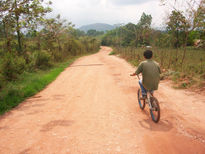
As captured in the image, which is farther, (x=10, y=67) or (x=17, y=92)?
(x=10, y=67)

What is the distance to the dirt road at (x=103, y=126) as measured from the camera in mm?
3029

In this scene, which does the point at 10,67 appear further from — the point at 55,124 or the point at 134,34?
the point at 134,34

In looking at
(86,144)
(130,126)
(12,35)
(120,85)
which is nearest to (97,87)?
(120,85)

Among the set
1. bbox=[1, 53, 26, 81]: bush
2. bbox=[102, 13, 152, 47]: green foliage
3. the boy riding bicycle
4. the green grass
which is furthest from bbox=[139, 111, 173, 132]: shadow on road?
bbox=[102, 13, 152, 47]: green foliage

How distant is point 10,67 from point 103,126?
5690 millimetres

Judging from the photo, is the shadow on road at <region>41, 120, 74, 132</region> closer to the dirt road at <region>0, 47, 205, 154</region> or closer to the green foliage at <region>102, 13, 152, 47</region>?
the dirt road at <region>0, 47, 205, 154</region>

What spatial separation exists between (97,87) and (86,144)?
14.4ft

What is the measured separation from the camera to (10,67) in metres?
7.52

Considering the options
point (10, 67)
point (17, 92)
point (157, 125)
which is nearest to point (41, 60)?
point (10, 67)

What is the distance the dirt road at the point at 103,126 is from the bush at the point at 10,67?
235cm

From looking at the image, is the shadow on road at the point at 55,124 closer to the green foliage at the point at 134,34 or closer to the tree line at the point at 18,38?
the tree line at the point at 18,38

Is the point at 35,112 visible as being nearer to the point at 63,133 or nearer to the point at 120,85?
the point at 63,133

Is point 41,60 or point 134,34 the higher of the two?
point 134,34

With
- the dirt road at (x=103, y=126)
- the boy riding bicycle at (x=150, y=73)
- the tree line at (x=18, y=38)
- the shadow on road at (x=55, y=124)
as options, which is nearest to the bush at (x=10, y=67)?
the tree line at (x=18, y=38)
